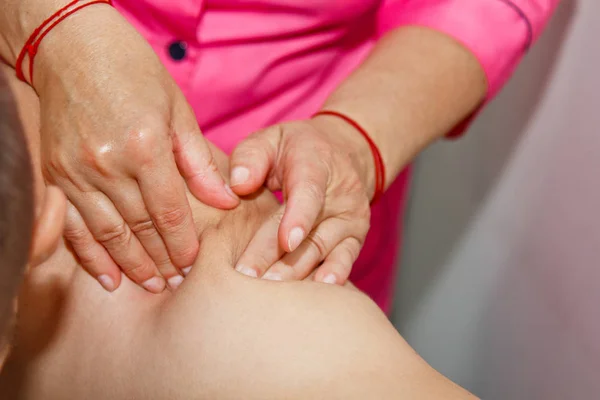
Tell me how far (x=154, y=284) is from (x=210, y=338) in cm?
13

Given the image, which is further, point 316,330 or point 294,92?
point 294,92

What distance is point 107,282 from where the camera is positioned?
72 cm

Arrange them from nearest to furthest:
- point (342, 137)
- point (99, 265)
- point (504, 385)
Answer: point (99, 265) < point (342, 137) < point (504, 385)

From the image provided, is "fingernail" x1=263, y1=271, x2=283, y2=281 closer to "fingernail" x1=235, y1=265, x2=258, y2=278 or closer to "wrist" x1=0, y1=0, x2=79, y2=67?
"fingernail" x1=235, y1=265, x2=258, y2=278

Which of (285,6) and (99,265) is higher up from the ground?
(285,6)

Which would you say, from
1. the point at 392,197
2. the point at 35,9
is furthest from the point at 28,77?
the point at 392,197

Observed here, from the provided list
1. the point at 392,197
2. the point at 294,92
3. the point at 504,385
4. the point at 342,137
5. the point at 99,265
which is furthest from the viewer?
the point at 504,385

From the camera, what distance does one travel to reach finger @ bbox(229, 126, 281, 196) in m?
0.73

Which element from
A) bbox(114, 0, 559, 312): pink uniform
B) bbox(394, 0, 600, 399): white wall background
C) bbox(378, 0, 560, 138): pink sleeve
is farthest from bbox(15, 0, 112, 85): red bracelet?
bbox(394, 0, 600, 399): white wall background

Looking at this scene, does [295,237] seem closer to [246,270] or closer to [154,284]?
[246,270]

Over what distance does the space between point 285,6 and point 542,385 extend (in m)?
0.83

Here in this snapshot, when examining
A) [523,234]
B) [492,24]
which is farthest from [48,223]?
[523,234]

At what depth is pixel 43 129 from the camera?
0.70 meters

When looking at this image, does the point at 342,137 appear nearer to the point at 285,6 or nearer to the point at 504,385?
the point at 285,6
